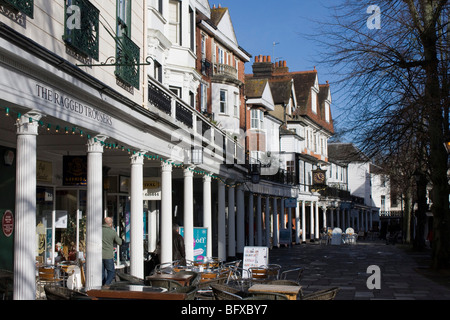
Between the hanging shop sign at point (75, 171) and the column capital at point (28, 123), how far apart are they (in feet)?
19.8

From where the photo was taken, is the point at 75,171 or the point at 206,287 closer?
the point at 206,287

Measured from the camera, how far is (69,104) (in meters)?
11.2

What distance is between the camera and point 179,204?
31531 mm

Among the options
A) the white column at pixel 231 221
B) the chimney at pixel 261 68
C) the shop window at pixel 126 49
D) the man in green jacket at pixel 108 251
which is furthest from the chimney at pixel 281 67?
the man in green jacket at pixel 108 251

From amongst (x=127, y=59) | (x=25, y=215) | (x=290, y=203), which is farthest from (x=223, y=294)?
(x=290, y=203)

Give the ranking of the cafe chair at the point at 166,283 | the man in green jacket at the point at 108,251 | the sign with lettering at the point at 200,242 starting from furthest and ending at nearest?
the sign with lettering at the point at 200,242
the man in green jacket at the point at 108,251
the cafe chair at the point at 166,283

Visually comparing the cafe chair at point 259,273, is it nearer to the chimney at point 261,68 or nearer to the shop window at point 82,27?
the shop window at point 82,27

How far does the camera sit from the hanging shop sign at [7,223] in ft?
43.1

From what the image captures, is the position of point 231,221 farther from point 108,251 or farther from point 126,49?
point 126,49

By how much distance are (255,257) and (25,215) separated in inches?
337

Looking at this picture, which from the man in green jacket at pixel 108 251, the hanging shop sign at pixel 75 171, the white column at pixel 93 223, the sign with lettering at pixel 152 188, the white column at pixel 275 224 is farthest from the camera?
the white column at pixel 275 224

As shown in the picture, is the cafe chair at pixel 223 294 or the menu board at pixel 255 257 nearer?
the cafe chair at pixel 223 294
